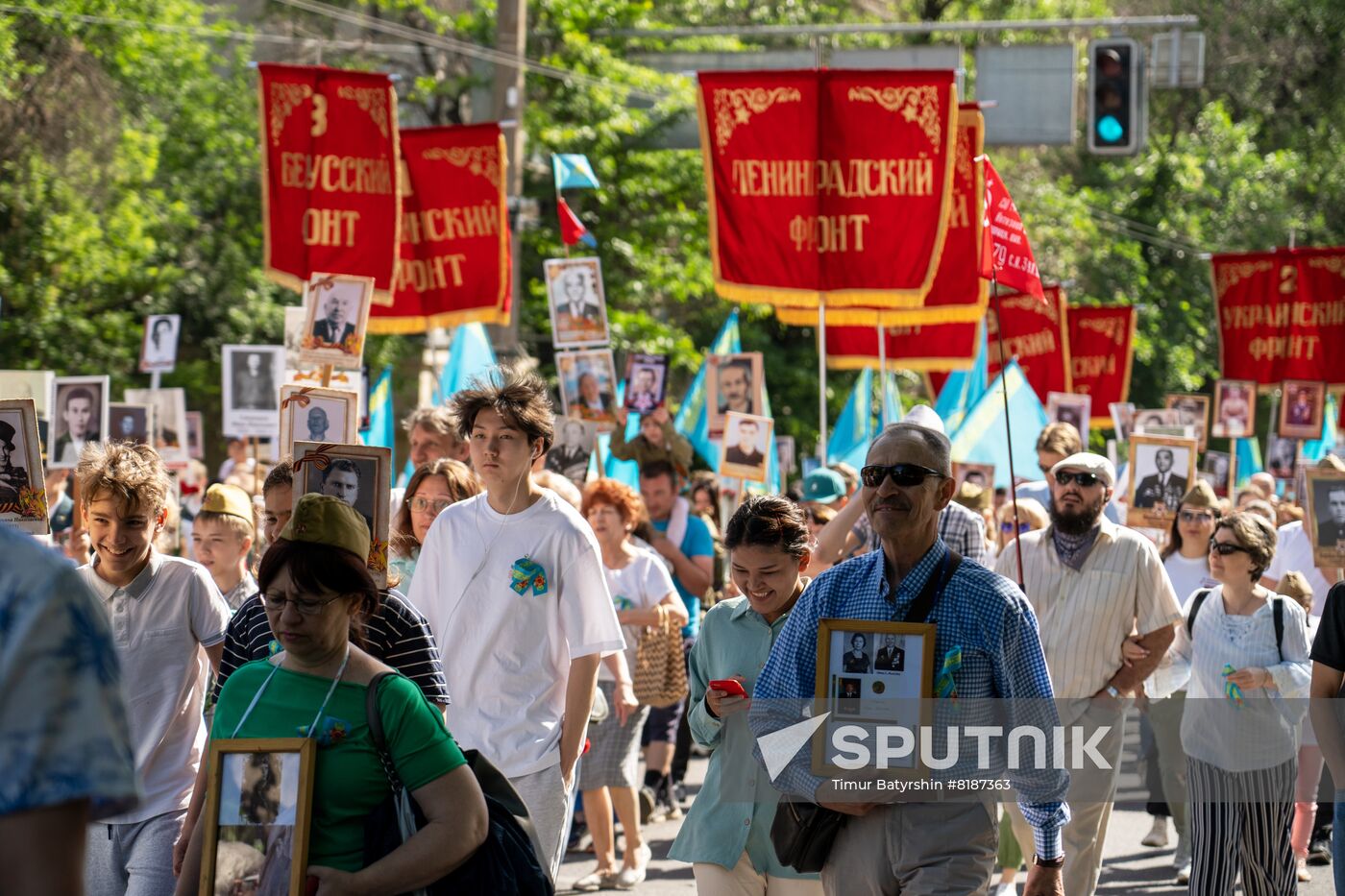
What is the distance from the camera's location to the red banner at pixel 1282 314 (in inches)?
808

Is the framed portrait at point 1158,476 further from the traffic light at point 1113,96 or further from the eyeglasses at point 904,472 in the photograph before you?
the traffic light at point 1113,96

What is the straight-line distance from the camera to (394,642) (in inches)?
177

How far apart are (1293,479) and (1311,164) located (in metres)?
24.6

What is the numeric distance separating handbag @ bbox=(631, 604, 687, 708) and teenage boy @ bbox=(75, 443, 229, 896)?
163 inches

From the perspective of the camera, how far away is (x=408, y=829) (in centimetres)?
346

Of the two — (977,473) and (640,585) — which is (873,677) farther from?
(977,473)

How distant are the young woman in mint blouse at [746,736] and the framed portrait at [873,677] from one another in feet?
3.14

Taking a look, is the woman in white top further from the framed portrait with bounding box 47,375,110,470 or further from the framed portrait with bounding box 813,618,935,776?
the framed portrait with bounding box 47,375,110,470

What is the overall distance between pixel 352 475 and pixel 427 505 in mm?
1556

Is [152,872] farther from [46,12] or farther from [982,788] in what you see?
[46,12]

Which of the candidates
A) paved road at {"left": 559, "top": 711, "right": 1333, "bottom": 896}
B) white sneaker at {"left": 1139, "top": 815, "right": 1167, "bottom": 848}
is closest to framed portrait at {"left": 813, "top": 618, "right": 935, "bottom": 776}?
paved road at {"left": 559, "top": 711, "right": 1333, "bottom": 896}

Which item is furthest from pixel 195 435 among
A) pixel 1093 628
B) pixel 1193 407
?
pixel 1093 628

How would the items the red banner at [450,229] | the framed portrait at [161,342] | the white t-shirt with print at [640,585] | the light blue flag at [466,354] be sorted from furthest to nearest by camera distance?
the framed portrait at [161,342], the red banner at [450,229], the light blue flag at [466,354], the white t-shirt with print at [640,585]

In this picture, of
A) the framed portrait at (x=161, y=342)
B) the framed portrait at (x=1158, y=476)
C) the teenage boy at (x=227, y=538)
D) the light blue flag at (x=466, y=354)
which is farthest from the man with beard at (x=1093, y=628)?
the framed portrait at (x=161, y=342)
